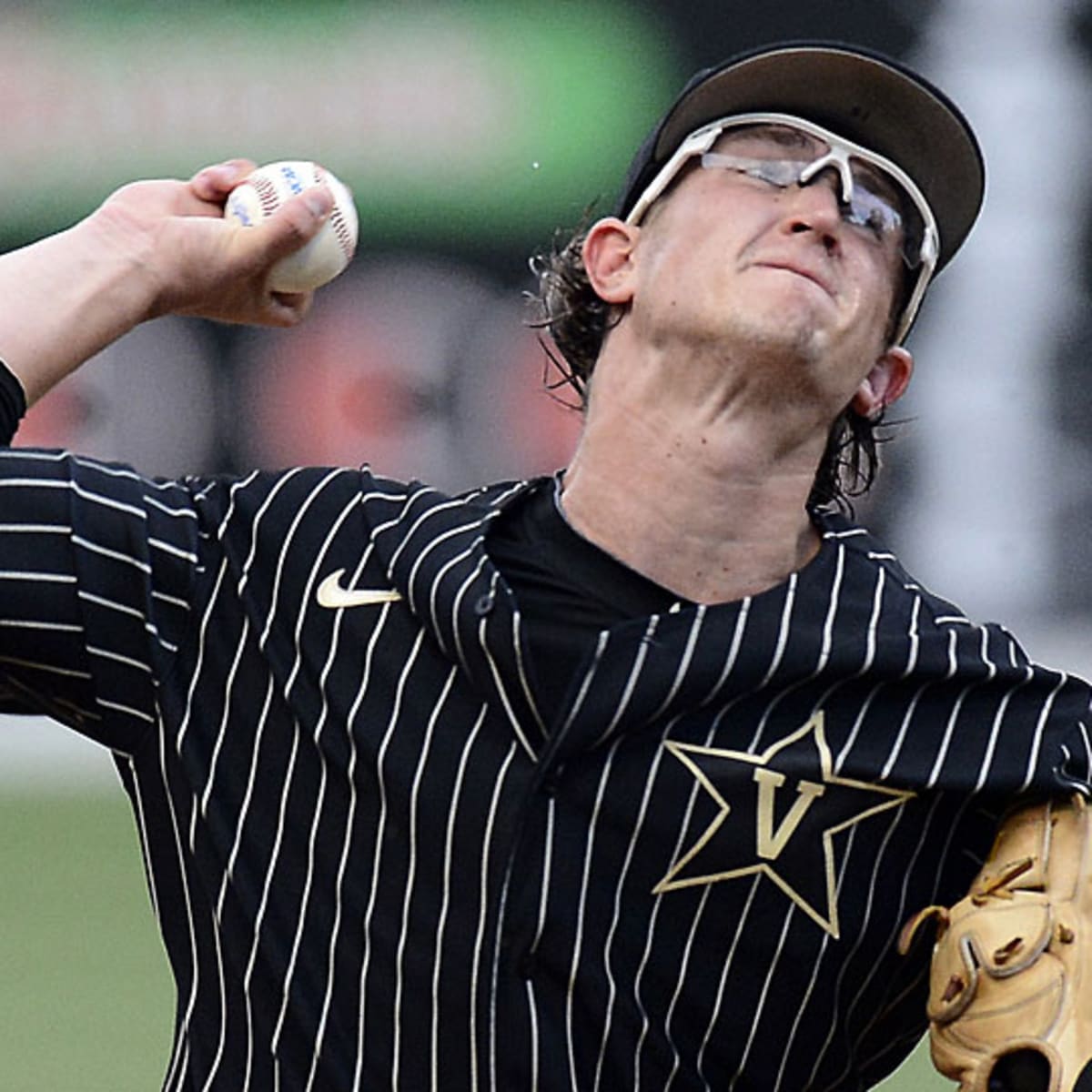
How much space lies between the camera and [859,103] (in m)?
2.71

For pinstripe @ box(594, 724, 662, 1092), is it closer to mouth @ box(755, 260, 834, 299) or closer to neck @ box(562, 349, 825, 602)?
neck @ box(562, 349, 825, 602)

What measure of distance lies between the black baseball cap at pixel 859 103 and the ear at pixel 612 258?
0.54 feet

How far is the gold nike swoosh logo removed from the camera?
2.49 meters

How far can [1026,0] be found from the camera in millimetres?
6250

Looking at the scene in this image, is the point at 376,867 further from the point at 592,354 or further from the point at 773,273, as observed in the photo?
the point at 592,354

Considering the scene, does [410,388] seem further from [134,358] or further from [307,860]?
[307,860]

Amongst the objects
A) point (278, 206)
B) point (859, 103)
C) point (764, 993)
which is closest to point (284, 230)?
point (278, 206)

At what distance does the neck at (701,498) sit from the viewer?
258 centimetres

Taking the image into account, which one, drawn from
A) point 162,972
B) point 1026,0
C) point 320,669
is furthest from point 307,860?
point 1026,0

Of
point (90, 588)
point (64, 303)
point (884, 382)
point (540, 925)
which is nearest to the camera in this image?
point (540, 925)

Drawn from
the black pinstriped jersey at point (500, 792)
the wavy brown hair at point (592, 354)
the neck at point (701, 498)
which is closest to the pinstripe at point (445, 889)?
the black pinstriped jersey at point (500, 792)

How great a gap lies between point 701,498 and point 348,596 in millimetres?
399

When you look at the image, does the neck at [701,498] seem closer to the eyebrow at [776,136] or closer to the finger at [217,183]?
the eyebrow at [776,136]

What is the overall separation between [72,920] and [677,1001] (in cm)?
351
